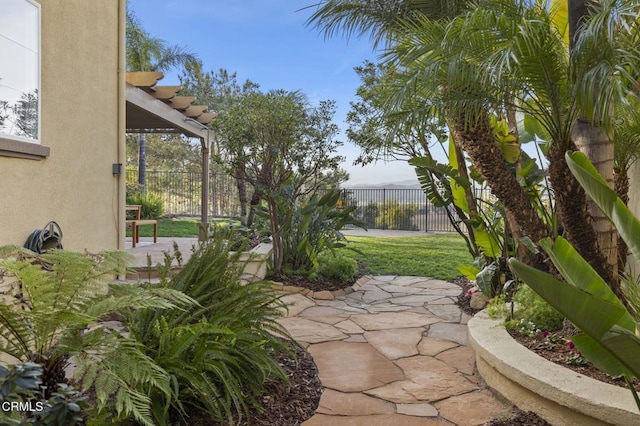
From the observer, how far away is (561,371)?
2.70 metres

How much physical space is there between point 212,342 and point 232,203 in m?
16.7

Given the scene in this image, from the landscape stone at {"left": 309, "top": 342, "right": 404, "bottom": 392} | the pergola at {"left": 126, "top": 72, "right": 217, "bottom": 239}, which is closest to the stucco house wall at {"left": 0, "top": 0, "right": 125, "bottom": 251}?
the pergola at {"left": 126, "top": 72, "right": 217, "bottom": 239}

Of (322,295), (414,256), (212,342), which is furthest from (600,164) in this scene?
(414,256)

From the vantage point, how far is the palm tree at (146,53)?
1606 cm

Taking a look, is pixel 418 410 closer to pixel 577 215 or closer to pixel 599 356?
pixel 599 356

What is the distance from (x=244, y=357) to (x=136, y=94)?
5105mm

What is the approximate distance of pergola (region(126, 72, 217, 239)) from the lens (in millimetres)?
6512

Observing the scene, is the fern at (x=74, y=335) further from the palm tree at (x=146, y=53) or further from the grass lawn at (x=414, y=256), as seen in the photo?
the palm tree at (x=146, y=53)

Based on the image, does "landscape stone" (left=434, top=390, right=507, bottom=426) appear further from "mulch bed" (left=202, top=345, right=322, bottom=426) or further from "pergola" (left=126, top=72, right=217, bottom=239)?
"pergola" (left=126, top=72, right=217, bottom=239)

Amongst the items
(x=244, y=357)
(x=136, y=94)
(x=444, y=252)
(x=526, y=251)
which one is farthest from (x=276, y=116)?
(x=444, y=252)

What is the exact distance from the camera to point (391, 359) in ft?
12.5

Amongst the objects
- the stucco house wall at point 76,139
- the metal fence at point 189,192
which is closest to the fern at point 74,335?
the stucco house wall at point 76,139

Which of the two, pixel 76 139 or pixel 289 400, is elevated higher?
pixel 76 139

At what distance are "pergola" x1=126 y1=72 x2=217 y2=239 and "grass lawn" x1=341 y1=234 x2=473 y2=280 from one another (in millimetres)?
3582
